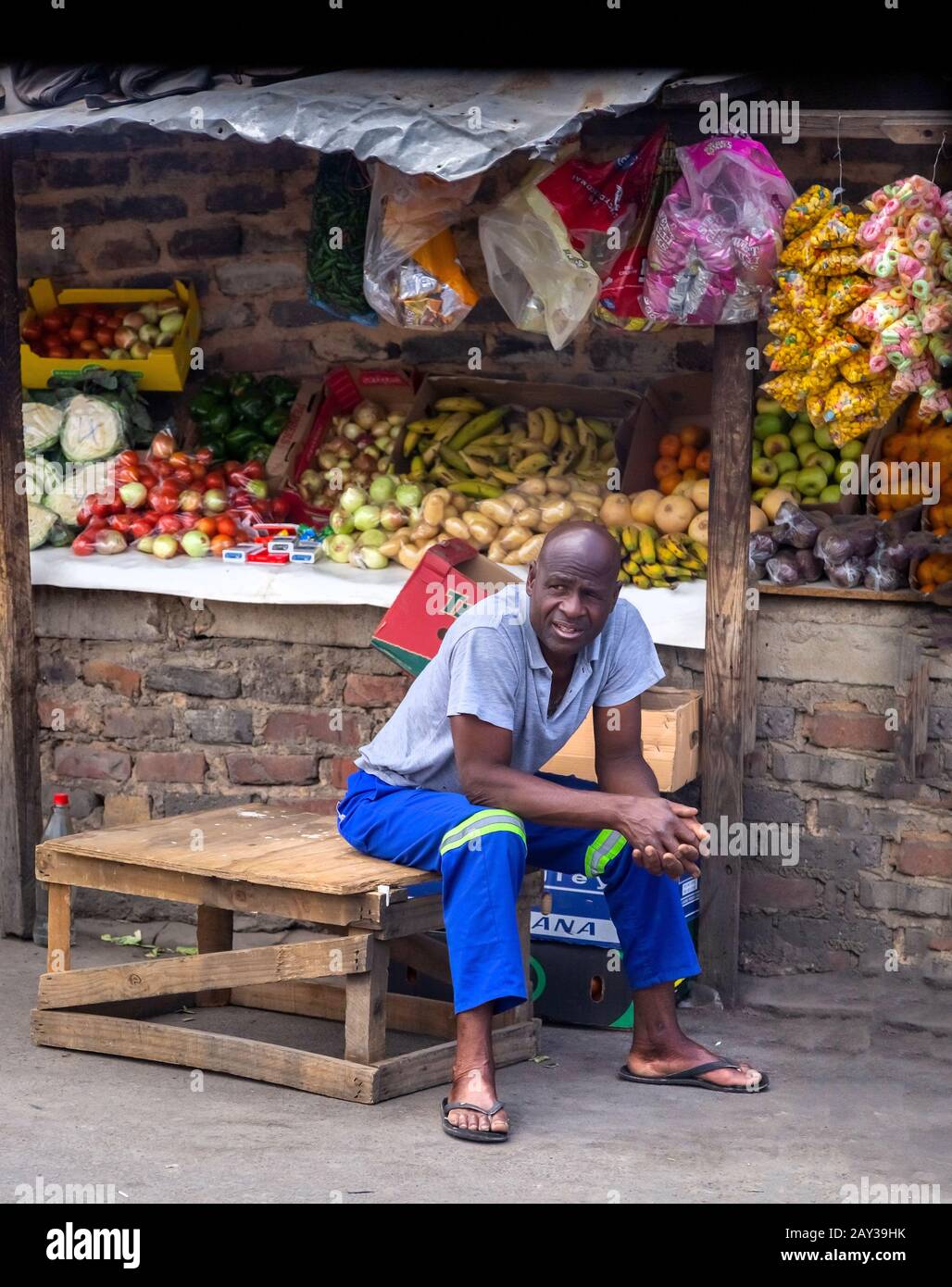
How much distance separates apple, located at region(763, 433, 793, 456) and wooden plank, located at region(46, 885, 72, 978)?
257cm

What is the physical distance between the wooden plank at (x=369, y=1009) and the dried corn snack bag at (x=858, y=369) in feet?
6.35

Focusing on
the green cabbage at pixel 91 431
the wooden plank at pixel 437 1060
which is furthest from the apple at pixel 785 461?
the green cabbage at pixel 91 431

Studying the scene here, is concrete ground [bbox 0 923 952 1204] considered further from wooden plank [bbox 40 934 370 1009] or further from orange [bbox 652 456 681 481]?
orange [bbox 652 456 681 481]

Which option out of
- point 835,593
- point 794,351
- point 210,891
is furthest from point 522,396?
point 210,891

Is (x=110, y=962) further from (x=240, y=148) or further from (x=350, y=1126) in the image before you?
(x=240, y=148)

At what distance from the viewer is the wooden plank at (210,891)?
3.98 metres

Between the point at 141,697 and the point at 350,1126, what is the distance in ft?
7.66

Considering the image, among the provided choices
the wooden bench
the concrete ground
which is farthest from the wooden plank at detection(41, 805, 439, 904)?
the concrete ground

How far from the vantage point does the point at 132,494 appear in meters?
6.03

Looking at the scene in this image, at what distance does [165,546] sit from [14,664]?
67 cm

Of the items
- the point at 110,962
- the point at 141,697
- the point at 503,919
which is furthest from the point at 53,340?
the point at 503,919

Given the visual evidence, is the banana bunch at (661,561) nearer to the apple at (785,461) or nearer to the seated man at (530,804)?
the apple at (785,461)

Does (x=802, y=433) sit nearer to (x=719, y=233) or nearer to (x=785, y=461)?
(x=785, y=461)

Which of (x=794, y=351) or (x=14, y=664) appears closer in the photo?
(x=794, y=351)
